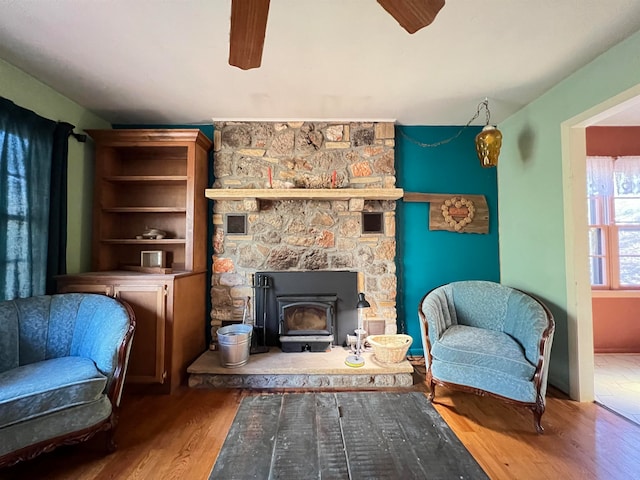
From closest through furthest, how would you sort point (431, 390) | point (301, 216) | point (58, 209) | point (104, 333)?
1. point (104, 333)
2. point (431, 390)
3. point (58, 209)
4. point (301, 216)

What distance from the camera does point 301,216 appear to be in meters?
3.00

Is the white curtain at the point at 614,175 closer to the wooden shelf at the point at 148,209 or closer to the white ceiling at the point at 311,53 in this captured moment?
the white ceiling at the point at 311,53

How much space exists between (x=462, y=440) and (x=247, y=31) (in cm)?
247

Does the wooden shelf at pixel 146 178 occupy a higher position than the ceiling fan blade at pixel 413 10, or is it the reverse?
the ceiling fan blade at pixel 413 10

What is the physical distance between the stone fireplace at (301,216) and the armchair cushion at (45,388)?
1.33m

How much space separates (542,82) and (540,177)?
29.7 inches

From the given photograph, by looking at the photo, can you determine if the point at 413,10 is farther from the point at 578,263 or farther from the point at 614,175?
the point at 614,175

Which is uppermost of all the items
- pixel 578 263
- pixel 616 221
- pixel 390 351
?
pixel 616 221

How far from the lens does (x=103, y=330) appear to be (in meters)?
1.89

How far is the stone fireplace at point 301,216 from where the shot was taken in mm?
2980

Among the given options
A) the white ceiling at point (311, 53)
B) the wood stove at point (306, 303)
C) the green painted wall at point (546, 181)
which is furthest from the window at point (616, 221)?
the wood stove at point (306, 303)

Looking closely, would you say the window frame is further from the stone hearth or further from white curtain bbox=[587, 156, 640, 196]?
the stone hearth

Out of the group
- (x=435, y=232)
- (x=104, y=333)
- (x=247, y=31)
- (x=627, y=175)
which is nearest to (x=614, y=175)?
(x=627, y=175)

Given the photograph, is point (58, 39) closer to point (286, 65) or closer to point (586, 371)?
point (286, 65)
